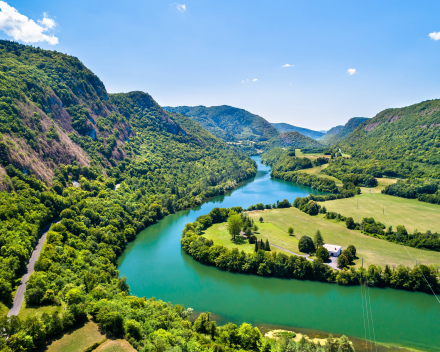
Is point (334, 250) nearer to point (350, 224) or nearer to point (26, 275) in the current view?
point (350, 224)

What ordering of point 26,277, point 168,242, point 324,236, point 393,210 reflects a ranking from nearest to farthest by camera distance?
1. point 26,277
2. point 324,236
3. point 168,242
4. point 393,210

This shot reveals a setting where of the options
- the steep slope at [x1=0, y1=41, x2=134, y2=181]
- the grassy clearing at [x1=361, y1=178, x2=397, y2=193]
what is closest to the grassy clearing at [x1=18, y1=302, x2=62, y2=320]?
the steep slope at [x1=0, y1=41, x2=134, y2=181]

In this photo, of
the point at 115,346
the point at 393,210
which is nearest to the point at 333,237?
the point at 393,210

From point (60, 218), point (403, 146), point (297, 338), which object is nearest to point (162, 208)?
point (60, 218)

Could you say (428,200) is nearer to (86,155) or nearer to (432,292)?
(432,292)

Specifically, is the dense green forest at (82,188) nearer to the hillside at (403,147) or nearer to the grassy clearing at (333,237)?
the grassy clearing at (333,237)
